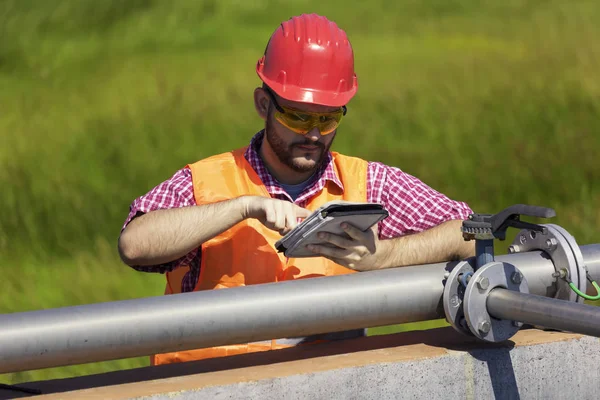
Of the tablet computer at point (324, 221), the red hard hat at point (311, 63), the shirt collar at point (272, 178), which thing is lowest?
the tablet computer at point (324, 221)

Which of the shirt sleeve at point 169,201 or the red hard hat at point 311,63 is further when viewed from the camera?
the red hard hat at point 311,63

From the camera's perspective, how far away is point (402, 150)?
9.25 m

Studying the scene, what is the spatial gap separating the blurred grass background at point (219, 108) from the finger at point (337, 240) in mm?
3699

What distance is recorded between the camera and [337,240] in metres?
3.53

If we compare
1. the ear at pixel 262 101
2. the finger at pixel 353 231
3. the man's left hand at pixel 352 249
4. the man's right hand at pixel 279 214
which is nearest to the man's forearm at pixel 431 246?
the man's left hand at pixel 352 249

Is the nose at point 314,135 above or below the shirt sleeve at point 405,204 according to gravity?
above

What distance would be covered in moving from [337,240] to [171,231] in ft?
2.34

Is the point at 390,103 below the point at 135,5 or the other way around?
below

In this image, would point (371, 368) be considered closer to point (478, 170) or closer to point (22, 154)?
point (478, 170)

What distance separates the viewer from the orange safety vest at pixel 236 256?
13.1ft

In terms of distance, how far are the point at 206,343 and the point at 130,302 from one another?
248 millimetres

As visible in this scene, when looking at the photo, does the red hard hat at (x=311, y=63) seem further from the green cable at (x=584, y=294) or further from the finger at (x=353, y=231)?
the green cable at (x=584, y=294)

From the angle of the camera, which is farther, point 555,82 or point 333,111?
point 555,82

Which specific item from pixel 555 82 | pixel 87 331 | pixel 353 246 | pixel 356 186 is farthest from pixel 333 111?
pixel 555 82
